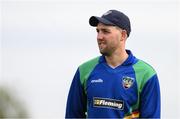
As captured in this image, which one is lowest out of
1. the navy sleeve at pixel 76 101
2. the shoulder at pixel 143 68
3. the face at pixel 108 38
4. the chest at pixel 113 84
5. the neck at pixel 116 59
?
the navy sleeve at pixel 76 101

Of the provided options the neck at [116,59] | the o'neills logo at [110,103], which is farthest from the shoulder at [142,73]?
the o'neills logo at [110,103]

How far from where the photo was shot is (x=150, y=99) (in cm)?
1020

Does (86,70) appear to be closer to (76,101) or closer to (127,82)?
(76,101)

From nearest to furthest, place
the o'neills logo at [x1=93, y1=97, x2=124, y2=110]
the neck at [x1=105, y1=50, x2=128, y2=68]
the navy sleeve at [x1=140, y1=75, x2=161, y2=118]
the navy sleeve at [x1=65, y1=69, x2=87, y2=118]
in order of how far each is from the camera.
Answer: the o'neills logo at [x1=93, y1=97, x2=124, y2=110]
the navy sleeve at [x1=140, y1=75, x2=161, y2=118]
the neck at [x1=105, y1=50, x2=128, y2=68]
the navy sleeve at [x1=65, y1=69, x2=87, y2=118]

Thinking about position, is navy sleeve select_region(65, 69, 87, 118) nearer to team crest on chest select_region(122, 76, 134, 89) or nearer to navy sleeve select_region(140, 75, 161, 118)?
A: team crest on chest select_region(122, 76, 134, 89)

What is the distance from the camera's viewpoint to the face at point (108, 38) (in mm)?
10102

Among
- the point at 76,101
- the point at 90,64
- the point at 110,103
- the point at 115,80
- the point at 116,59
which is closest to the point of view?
the point at 110,103

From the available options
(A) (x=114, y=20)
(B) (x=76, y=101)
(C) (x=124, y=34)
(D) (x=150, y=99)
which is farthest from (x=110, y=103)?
(A) (x=114, y=20)

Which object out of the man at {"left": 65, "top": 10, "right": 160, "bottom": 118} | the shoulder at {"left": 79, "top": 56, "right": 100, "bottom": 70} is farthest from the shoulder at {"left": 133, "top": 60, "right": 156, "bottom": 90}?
the shoulder at {"left": 79, "top": 56, "right": 100, "bottom": 70}

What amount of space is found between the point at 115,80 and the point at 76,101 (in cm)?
57

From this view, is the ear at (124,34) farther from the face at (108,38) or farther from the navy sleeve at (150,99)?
the navy sleeve at (150,99)

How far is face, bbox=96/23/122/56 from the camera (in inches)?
398

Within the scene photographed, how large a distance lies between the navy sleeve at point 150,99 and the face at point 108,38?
519 mm

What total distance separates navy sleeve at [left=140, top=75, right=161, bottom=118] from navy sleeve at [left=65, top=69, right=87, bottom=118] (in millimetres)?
673
